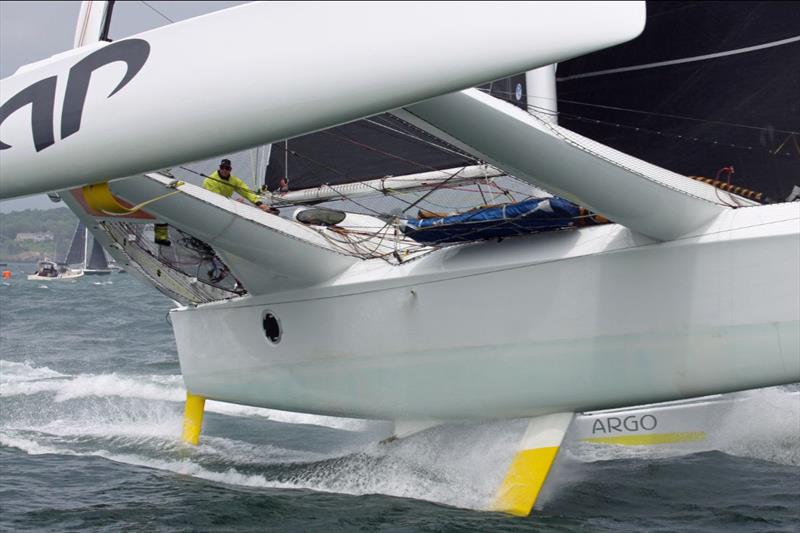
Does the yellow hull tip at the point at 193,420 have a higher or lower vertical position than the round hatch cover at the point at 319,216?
lower

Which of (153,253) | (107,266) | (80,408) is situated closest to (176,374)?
(80,408)

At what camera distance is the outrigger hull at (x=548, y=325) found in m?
4.43

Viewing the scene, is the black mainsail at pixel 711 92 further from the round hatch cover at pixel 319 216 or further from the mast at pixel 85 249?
the mast at pixel 85 249

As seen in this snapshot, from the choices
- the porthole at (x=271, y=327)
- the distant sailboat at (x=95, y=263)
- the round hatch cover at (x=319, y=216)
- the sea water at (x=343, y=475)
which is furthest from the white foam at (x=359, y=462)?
the distant sailboat at (x=95, y=263)

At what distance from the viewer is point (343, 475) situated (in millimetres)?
5836

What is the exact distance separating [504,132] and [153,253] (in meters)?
3.66

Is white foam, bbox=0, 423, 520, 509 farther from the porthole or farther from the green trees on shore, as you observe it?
the green trees on shore

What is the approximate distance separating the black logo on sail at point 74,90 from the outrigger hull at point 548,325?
2.22m

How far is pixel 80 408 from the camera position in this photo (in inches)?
321

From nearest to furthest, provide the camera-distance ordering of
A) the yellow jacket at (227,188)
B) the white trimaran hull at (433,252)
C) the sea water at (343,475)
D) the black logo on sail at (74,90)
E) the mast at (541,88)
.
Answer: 1. the white trimaran hull at (433,252)
2. the black logo on sail at (74,90)
3. the sea water at (343,475)
4. the mast at (541,88)
5. the yellow jacket at (227,188)

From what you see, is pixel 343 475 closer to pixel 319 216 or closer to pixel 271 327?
pixel 271 327

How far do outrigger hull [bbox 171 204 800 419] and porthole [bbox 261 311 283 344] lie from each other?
0.02 metres

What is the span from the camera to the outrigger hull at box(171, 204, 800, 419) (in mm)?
4434

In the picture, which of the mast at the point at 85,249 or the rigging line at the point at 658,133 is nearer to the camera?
the rigging line at the point at 658,133
